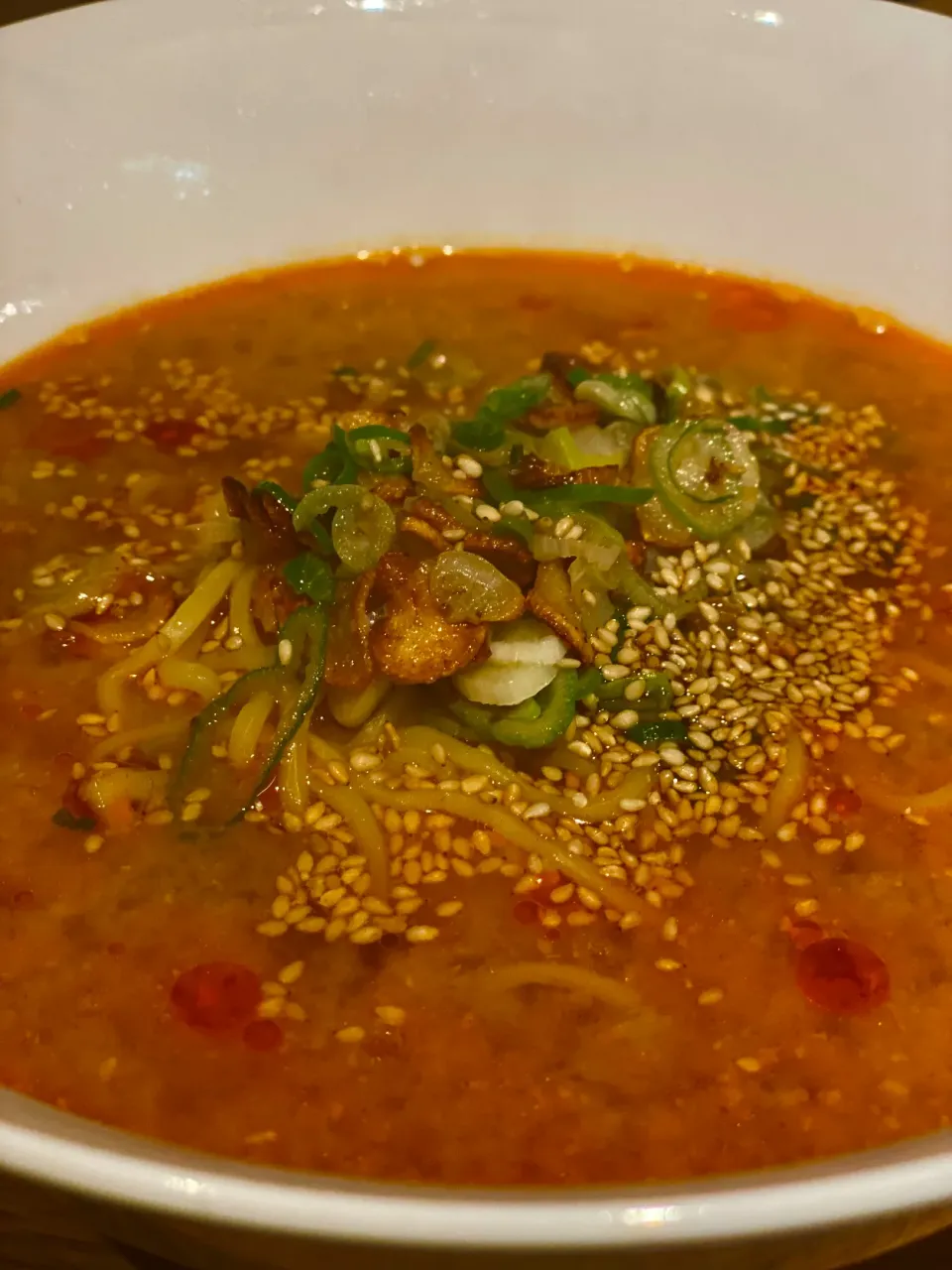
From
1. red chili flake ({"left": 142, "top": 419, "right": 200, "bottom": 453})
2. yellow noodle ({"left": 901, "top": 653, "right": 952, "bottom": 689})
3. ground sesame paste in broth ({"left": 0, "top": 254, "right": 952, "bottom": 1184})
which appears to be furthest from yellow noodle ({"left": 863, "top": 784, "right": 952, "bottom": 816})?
red chili flake ({"left": 142, "top": 419, "right": 200, "bottom": 453})

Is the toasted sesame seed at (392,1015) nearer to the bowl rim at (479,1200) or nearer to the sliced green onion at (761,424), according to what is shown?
the bowl rim at (479,1200)

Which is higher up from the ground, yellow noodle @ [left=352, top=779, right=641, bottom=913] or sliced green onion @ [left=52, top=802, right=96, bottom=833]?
yellow noodle @ [left=352, top=779, right=641, bottom=913]

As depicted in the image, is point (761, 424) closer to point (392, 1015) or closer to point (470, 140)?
point (470, 140)

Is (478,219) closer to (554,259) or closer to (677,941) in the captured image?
(554,259)

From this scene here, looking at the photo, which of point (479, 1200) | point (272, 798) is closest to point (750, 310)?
point (272, 798)

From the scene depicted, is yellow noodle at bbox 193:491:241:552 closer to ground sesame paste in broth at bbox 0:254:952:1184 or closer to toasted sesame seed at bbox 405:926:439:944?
ground sesame paste in broth at bbox 0:254:952:1184

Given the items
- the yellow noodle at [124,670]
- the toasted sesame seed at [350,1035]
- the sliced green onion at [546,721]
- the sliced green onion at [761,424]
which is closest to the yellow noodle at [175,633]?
the yellow noodle at [124,670]
